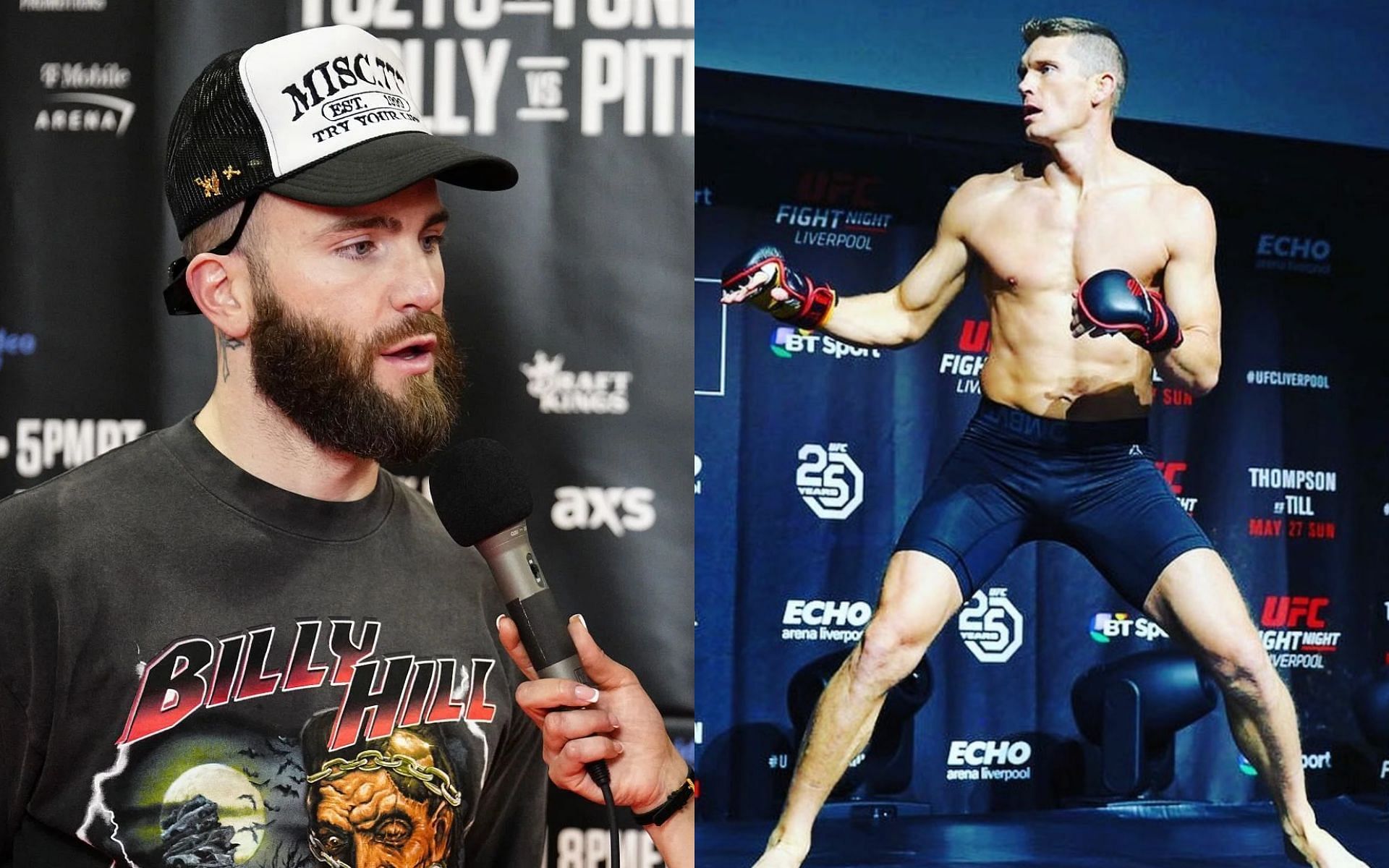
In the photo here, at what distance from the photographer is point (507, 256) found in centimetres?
223

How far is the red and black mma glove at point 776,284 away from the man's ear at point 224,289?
90 centimetres

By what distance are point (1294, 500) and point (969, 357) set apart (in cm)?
60

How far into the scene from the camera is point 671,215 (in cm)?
220

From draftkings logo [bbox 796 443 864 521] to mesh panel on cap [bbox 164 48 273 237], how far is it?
41.1 inches

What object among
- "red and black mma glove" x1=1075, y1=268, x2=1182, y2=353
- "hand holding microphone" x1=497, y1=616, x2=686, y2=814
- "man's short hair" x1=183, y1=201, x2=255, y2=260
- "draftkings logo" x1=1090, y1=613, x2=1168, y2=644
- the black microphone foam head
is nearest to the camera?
"hand holding microphone" x1=497, y1=616, x2=686, y2=814

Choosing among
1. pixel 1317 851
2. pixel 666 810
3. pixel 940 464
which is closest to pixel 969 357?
pixel 940 464

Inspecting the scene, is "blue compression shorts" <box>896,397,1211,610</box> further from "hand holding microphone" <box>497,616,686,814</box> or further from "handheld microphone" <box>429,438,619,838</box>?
"handheld microphone" <box>429,438,619,838</box>

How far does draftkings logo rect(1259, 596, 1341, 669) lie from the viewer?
2.18 metres

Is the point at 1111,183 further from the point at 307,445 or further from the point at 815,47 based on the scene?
the point at 307,445

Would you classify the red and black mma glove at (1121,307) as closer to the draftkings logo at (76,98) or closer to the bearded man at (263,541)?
the bearded man at (263,541)

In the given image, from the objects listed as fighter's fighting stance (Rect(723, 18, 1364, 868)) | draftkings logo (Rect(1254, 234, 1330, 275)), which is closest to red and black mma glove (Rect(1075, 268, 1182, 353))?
fighter's fighting stance (Rect(723, 18, 1364, 868))

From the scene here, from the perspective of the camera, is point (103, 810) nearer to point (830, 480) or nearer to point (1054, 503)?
point (830, 480)

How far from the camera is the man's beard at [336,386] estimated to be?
4.79ft

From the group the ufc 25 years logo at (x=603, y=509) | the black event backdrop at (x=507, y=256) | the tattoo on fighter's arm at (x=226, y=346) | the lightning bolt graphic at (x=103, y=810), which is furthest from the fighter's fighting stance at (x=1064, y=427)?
the lightning bolt graphic at (x=103, y=810)
